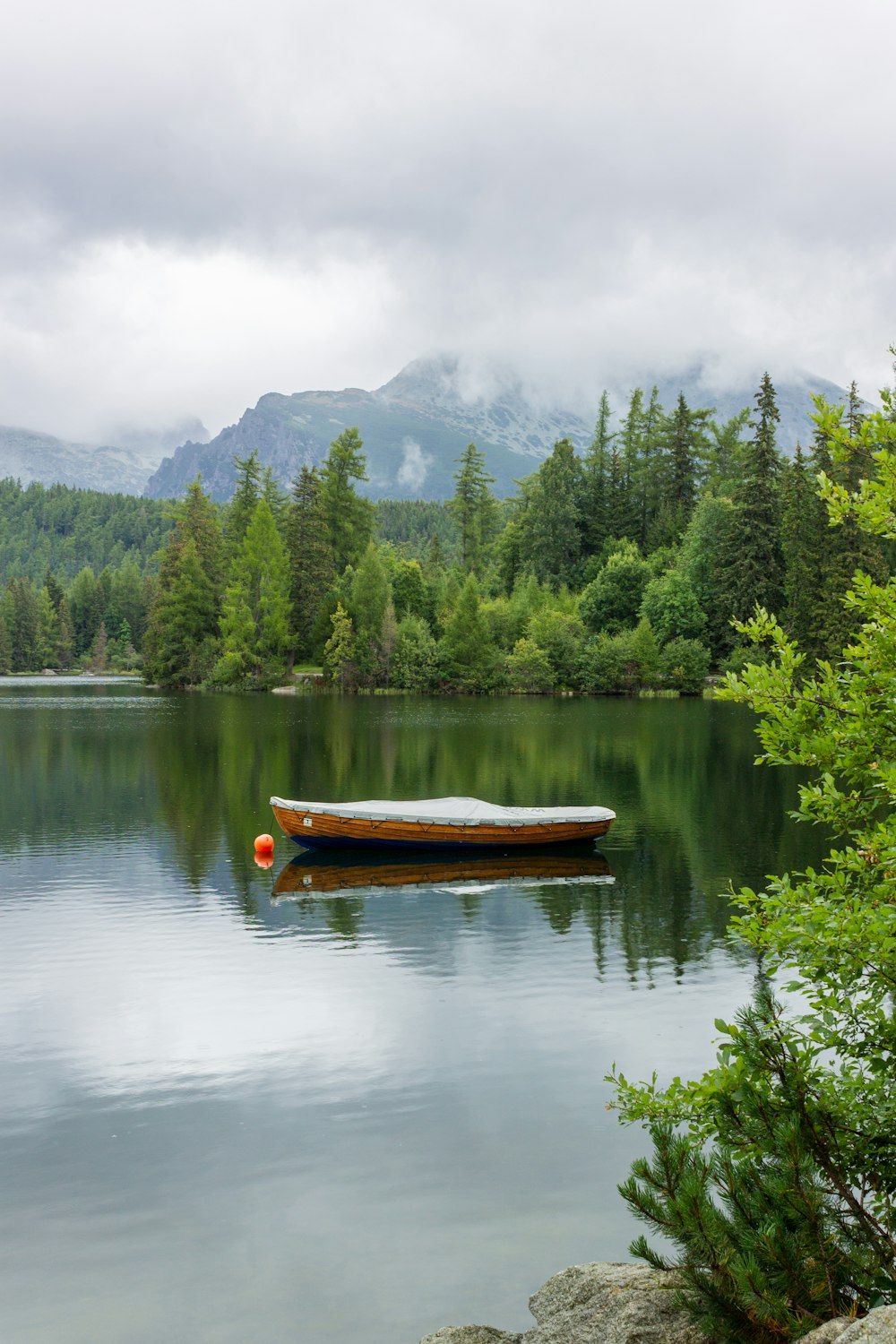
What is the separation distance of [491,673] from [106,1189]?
8777 cm

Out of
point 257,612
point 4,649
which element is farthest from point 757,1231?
point 4,649

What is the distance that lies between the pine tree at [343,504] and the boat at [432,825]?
86.5m

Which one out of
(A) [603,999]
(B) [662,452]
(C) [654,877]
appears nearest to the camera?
(A) [603,999]

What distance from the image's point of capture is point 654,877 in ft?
78.1

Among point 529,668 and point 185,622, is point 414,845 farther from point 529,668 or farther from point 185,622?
point 185,622

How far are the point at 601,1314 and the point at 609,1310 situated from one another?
5cm

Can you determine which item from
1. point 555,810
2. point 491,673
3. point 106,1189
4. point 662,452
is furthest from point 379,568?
point 106,1189

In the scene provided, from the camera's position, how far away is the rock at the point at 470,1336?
20.2 feet

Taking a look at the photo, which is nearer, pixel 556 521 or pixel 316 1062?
pixel 316 1062

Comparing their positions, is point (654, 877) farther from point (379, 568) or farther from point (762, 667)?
point (379, 568)

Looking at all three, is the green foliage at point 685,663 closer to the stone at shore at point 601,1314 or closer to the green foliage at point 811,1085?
the green foliage at point 811,1085

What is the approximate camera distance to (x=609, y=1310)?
5957 millimetres

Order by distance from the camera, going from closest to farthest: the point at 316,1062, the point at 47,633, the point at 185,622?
the point at 316,1062 → the point at 185,622 → the point at 47,633

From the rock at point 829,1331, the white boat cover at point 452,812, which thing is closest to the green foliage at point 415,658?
the white boat cover at point 452,812
